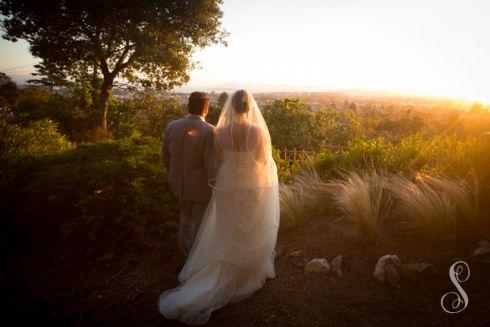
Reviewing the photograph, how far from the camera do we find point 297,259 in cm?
408

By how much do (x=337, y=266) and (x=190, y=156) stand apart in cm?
231

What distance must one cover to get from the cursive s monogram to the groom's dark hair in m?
3.35

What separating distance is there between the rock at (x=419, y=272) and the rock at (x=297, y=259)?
1203mm

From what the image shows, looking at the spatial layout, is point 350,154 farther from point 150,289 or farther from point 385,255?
point 150,289

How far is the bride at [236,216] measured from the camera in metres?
3.36

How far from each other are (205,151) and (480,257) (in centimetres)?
339

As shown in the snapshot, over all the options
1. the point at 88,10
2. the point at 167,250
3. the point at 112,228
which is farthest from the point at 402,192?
the point at 88,10

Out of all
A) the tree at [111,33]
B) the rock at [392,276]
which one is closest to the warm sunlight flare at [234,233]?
the rock at [392,276]

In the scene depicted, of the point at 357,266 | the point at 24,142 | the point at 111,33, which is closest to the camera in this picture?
the point at 357,266

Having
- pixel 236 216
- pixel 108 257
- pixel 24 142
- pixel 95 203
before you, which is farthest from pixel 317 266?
pixel 24 142

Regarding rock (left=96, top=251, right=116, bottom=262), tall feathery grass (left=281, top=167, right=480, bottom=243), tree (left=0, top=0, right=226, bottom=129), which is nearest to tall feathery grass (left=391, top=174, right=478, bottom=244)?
tall feathery grass (left=281, top=167, right=480, bottom=243)

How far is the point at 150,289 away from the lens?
372 cm

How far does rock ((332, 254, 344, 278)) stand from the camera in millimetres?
3701

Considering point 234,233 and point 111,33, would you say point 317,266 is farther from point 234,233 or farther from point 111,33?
point 111,33
